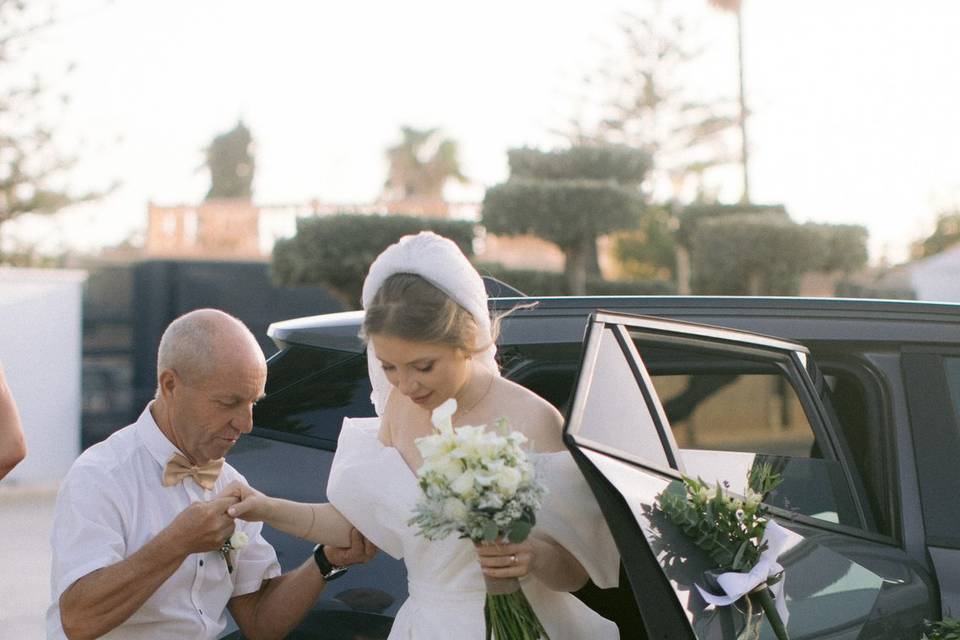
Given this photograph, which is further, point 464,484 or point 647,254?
point 647,254

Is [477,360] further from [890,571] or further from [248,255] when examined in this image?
[248,255]

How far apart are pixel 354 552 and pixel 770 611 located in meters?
0.99

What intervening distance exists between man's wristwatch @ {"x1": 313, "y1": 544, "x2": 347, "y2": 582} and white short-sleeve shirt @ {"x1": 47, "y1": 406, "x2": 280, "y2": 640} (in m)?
0.23

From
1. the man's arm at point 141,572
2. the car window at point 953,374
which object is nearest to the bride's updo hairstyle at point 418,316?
the man's arm at point 141,572

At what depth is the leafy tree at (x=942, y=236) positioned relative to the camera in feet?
108

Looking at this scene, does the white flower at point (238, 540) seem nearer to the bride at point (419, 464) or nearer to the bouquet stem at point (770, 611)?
the bride at point (419, 464)

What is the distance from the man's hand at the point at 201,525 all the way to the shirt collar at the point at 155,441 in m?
0.25

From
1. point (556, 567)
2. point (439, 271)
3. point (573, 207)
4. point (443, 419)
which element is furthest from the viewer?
point (573, 207)

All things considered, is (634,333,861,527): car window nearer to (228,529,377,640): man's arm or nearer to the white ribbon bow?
the white ribbon bow

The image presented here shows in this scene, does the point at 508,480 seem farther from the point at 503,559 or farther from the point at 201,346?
the point at 201,346

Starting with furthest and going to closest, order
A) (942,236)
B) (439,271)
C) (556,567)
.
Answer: (942,236), (439,271), (556,567)

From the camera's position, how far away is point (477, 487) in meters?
2.24

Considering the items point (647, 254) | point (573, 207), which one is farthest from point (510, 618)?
point (647, 254)

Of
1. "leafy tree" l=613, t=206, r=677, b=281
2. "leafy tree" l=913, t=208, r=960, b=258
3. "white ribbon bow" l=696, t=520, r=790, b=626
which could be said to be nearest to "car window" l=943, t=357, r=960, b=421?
"white ribbon bow" l=696, t=520, r=790, b=626
